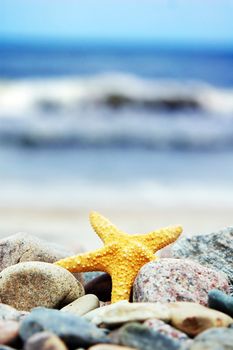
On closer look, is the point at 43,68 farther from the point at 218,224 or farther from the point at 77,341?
the point at 77,341

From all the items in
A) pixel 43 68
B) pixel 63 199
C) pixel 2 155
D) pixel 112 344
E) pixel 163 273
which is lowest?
pixel 112 344

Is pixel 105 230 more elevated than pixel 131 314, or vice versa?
pixel 105 230

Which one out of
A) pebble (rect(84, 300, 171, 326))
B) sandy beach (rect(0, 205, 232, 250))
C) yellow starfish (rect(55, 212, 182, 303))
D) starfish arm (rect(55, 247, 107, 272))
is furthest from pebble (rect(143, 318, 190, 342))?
sandy beach (rect(0, 205, 232, 250))

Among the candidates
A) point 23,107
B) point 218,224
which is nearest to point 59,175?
point 218,224

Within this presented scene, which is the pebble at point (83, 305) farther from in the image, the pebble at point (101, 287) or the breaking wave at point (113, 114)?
the breaking wave at point (113, 114)

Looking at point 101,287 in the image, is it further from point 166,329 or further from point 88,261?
point 166,329

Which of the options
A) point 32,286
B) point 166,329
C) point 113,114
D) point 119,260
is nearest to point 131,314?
point 166,329

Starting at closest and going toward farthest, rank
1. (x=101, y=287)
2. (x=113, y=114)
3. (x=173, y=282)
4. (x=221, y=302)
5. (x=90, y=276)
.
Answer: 1. (x=221, y=302)
2. (x=173, y=282)
3. (x=101, y=287)
4. (x=90, y=276)
5. (x=113, y=114)

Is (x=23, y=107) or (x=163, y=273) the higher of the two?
(x=23, y=107)
